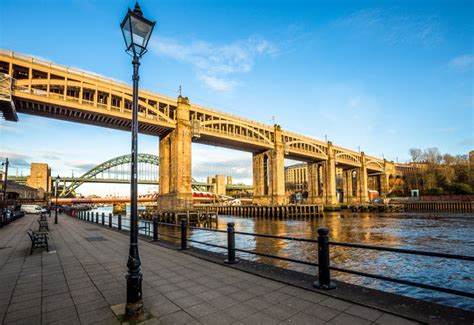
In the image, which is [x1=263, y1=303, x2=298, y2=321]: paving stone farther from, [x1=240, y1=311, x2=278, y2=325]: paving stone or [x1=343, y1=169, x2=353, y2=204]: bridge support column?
[x1=343, y1=169, x2=353, y2=204]: bridge support column

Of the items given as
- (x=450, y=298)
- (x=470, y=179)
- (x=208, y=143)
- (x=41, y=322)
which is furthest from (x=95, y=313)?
(x=470, y=179)

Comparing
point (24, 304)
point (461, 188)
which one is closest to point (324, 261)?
point (24, 304)

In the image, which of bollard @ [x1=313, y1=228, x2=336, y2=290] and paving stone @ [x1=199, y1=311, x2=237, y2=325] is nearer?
paving stone @ [x1=199, y1=311, x2=237, y2=325]

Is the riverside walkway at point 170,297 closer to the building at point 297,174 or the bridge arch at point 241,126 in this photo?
the bridge arch at point 241,126

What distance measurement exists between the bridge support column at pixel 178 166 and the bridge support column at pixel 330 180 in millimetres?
50121

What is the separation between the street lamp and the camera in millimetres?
4180

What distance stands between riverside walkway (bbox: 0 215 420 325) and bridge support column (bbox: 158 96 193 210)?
32.7m

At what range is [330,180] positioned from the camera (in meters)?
77.6

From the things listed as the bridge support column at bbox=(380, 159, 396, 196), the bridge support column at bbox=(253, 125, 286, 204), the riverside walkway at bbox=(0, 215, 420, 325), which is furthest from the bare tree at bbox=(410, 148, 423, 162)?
the riverside walkway at bbox=(0, 215, 420, 325)

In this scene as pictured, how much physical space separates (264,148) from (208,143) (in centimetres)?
1503

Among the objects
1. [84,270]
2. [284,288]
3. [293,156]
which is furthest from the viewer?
[293,156]

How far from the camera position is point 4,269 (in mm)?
7660

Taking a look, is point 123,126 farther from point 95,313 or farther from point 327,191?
point 327,191

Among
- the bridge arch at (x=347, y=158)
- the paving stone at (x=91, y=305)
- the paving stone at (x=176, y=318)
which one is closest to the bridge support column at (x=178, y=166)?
the paving stone at (x=91, y=305)
